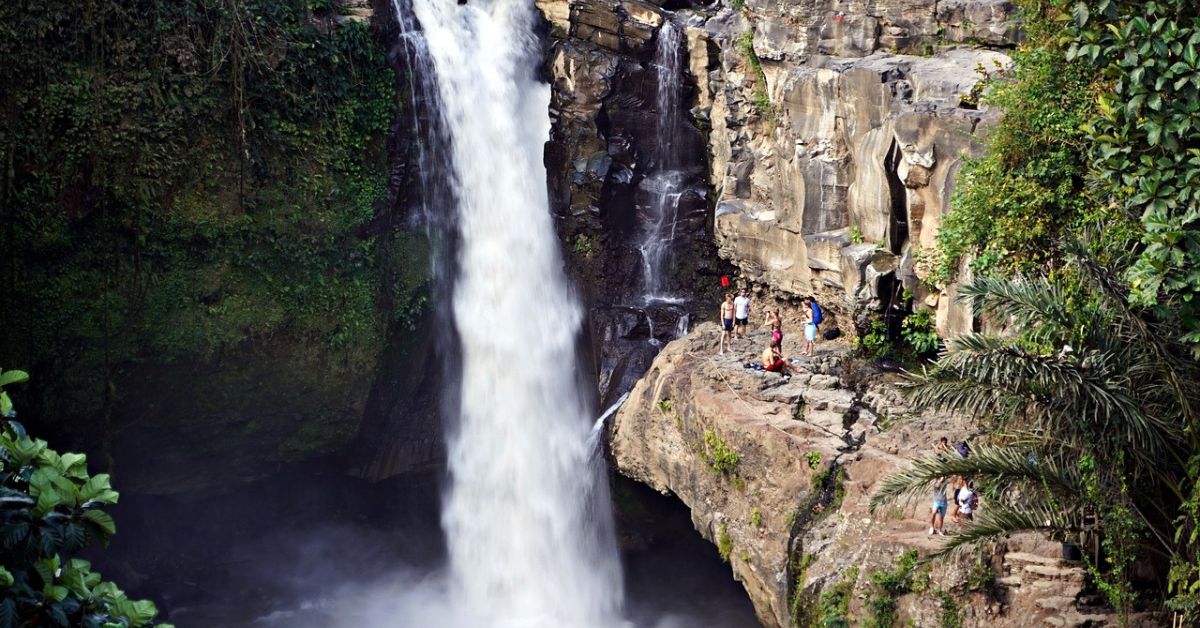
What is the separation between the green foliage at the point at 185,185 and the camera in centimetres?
1814

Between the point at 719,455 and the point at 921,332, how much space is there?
3601mm

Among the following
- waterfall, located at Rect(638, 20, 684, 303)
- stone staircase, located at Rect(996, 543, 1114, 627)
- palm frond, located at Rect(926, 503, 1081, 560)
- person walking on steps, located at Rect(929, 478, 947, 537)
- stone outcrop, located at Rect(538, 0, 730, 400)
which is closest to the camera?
palm frond, located at Rect(926, 503, 1081, 560)

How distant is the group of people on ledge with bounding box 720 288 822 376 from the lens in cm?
1642

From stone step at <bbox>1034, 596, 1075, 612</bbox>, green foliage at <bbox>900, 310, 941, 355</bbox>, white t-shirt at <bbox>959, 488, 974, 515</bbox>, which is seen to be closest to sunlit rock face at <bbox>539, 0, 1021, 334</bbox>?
green foliage at <bbox>900, 310, 941, 355</bbox>

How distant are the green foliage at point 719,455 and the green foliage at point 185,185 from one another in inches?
315

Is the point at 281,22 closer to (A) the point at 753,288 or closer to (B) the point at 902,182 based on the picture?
(A) the point at 753,288

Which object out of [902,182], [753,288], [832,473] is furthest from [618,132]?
[832,473]

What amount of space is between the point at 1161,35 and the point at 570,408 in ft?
41.9

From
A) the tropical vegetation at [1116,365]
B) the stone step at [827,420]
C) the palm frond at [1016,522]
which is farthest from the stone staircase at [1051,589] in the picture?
the stone step at [827,420]

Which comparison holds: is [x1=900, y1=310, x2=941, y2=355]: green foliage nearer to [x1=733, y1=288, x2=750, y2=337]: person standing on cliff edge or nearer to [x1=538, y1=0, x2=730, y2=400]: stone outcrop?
[x1=733, y1=288, x2=750, y2=337]: person standing on cliff edge

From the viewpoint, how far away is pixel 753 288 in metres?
19.9

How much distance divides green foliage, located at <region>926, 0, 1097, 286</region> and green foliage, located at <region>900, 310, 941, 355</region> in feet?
5.88

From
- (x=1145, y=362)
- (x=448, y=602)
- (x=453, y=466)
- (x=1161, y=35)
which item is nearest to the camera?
(x=1145, y=362)

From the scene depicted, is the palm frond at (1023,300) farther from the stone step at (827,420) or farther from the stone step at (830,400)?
the stone step at (830,400)
